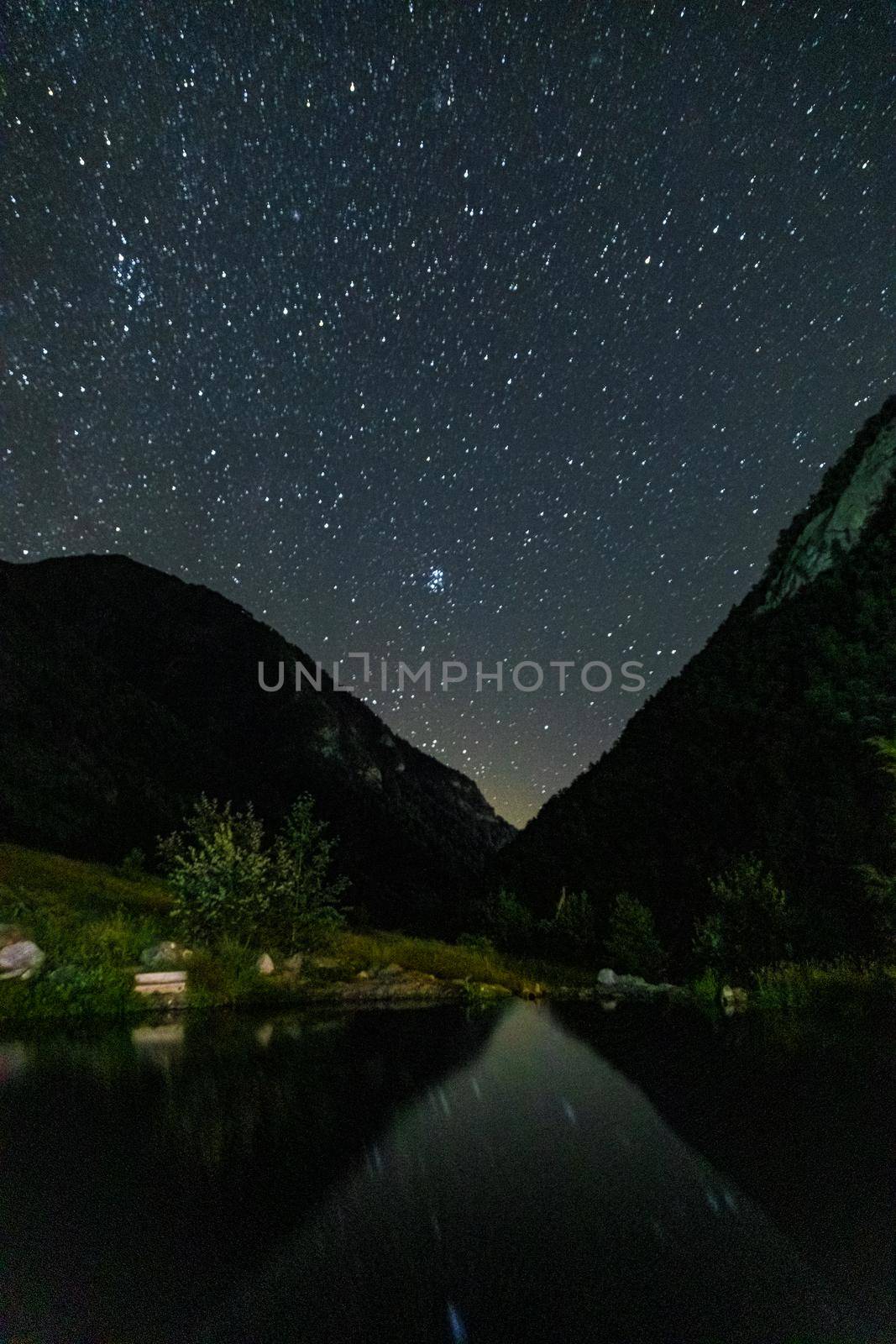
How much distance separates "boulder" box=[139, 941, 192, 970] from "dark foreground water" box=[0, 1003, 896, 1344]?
413 centimetres

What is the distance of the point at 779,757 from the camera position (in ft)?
64.1

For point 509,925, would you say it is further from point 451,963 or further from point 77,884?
point 77,884

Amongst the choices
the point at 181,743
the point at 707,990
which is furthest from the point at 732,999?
the point at 181,743

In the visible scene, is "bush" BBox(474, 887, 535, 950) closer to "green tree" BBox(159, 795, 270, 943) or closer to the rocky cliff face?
"green tree" BBox(159, 795, 270, 943)

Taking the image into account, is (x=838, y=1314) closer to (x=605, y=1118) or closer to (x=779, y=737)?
(x=605, y=1118)

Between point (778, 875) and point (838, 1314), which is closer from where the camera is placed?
point (838, 1314)

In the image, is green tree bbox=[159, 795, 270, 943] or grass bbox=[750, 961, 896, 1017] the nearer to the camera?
grass bbox=[750, 961, 896, 1017]

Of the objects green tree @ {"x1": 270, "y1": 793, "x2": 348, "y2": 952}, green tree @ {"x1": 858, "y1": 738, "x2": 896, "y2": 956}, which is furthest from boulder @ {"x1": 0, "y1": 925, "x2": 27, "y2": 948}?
green tree @ {"x1": 858, "y1": 738, "x2": 896, "y2": 956}

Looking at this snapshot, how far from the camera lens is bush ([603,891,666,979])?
1633cm

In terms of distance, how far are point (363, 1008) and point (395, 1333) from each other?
8.20 m

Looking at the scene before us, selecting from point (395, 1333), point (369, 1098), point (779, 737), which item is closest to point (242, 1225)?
point (395, 1333)

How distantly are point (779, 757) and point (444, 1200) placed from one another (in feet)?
62.9

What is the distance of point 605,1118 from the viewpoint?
470 cm

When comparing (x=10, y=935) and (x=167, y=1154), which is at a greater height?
(x=10, y=935)
